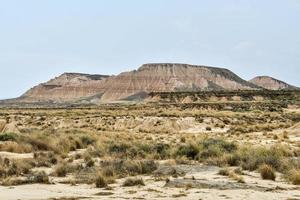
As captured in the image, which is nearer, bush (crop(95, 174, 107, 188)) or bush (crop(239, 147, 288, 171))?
bush (crop(95, 174, 107, 188))

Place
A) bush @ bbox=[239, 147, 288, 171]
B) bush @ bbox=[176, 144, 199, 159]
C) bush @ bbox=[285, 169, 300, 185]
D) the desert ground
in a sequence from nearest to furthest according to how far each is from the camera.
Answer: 1. the desert ground
2. bush @ bbox=[285, 169, 300, 185]
3. bush @ bbox=[239, 147, 288, 171]
4. bush @ bbox=[176, 144, 199, 159]

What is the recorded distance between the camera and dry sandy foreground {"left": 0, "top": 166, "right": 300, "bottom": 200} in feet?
47.8

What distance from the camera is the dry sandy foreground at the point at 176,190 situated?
47.8 feet

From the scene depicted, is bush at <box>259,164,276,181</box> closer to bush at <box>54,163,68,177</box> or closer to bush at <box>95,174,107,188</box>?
bush at <box>95,174,107,188</box>

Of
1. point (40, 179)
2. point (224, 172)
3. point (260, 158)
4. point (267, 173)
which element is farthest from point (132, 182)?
point (260, 158)

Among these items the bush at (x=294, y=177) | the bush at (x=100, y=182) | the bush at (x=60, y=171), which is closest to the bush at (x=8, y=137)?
the bush at (x=60, y=171)

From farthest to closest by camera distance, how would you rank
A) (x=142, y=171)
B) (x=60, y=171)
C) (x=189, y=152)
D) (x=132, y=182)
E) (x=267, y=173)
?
(x=189, y=152)
(x=142, y=171)
(x=60, y=171)
(x=267, y=173)
(x=132, y=182)

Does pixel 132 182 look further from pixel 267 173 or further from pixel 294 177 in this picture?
pixel 294 177

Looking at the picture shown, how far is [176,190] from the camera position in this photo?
51.1 ft

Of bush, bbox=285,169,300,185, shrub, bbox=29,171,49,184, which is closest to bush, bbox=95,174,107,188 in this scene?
shrub, bbox=29,171,49,184

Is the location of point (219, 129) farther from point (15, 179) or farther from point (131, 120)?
point (15, 179)

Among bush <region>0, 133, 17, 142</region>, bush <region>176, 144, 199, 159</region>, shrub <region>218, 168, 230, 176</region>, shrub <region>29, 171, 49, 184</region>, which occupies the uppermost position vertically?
bush <region>0, 133, 17, 142</region>

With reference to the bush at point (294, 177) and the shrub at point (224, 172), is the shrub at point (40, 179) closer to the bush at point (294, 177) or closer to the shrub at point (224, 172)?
the shrub at point (224, 172)

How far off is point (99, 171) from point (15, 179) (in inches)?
107
